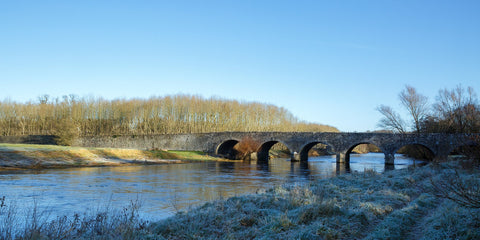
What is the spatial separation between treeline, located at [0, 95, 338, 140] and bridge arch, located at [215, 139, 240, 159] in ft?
47.4

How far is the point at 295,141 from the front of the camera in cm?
5103

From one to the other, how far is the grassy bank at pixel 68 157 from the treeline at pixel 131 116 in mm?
25608

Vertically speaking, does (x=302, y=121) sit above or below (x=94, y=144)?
above

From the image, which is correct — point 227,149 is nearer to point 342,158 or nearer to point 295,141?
point 295,141

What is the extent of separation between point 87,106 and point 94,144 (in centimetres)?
1390

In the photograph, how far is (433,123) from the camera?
4394 cm

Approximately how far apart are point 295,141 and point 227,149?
43.6 feet

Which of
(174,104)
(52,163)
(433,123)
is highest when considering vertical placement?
(174,104)

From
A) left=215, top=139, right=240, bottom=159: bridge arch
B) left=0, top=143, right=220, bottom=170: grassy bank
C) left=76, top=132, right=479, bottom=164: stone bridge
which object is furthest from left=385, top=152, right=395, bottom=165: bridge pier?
left=0, top=143, right=220, bottom=170: grassy bank

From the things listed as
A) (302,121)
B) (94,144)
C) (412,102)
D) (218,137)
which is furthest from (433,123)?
(302,121)

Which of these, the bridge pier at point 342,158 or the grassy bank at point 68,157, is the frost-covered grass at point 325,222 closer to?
the grassy bank at point 68,157

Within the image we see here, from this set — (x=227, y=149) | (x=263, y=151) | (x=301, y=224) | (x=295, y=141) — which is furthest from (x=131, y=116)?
(x=301, y=224)

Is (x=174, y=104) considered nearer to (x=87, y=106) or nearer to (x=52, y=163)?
(x=87, y=106)

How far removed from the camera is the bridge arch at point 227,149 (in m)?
57.1
